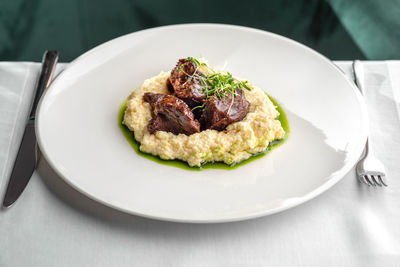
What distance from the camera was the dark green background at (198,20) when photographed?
698 cm

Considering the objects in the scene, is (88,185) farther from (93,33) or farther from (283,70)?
(93,33)

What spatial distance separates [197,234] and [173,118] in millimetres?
1028

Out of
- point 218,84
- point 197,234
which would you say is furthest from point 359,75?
point 197,234

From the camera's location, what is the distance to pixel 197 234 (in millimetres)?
2850

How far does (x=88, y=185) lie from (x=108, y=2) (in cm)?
548

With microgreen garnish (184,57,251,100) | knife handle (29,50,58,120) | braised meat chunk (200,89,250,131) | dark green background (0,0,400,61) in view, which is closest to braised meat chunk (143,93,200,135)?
braised meat chunk (200,89,250,131)

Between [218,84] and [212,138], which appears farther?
[218,84]

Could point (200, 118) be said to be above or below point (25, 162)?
above

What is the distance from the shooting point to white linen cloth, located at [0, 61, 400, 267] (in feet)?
8.93

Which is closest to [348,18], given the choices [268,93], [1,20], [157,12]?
[157,12]

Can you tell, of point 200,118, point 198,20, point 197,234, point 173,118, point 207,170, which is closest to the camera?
point 197,234

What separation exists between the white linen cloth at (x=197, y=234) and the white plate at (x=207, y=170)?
168mm

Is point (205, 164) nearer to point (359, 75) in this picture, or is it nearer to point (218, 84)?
point (218, 84)

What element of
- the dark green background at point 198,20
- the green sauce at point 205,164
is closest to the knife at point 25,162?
the green sauce at point 205,164
